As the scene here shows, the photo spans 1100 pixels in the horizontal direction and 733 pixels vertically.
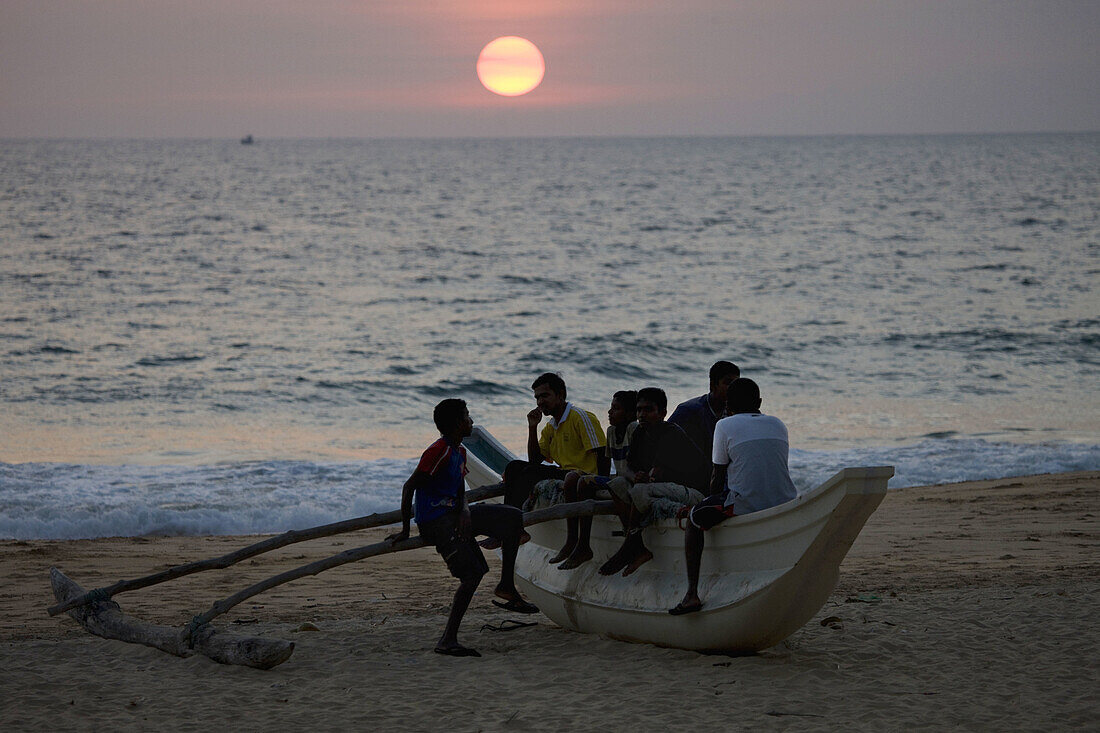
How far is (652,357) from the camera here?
80.6 ft

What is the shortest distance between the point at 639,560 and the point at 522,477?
1.05 metres

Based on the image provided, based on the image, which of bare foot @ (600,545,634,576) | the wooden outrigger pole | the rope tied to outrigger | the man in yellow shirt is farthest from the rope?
bare foot @ (600,545,634,576)

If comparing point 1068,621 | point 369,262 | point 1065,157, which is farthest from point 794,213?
point 1065,157

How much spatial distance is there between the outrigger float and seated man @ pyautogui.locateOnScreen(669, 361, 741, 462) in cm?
80

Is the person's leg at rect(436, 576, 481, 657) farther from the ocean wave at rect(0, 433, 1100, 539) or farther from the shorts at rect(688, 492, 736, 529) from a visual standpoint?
the ocean wave at rect(0, 433, 1100, 539)

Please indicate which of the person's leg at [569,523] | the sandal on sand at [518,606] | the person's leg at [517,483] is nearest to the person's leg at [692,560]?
the person's leg at [569,523]

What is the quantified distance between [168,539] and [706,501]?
7424mm

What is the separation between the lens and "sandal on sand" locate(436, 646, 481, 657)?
262 inches

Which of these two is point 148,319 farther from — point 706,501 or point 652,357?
point 706,501

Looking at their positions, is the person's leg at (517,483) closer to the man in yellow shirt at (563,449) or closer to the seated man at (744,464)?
the man in yellow shirt at (563,449)

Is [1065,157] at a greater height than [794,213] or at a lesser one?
greater

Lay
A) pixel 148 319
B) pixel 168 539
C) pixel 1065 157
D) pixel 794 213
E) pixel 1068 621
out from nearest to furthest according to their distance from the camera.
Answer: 1. pixel 1068 621
2. pixel 168 539
3. pixel 148 319
4. pixel 794 213
5. pixel 1065 157

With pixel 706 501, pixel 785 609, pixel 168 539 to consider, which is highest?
pixel 706 501

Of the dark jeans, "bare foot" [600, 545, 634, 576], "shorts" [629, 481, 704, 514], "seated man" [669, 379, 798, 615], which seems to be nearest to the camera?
"seated man" [669, 379, 798, 615]
